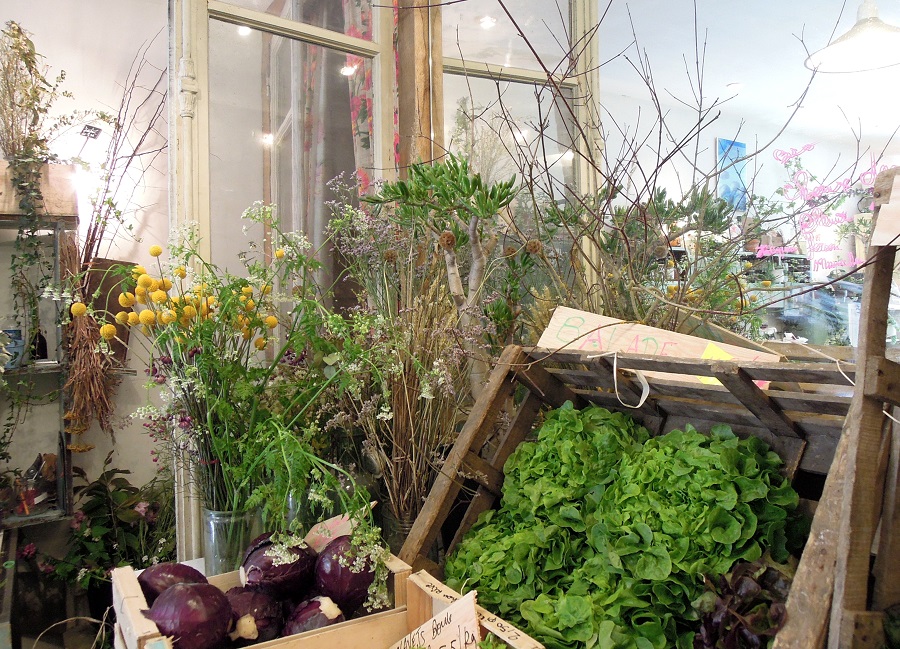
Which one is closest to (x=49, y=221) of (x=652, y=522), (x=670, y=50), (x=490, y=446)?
(x=490, y=446)

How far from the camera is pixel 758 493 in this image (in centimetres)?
106

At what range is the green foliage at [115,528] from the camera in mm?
2551

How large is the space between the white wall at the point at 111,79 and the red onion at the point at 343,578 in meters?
1.83

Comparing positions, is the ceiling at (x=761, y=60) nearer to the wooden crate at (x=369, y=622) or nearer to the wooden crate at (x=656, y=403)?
the wooden crate at (x=656, y=403)

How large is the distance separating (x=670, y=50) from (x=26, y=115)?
290 cm

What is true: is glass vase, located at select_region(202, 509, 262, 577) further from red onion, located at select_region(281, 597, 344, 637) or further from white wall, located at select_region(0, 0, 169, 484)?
white wall, located at select_region(0, 0, 169, 484)

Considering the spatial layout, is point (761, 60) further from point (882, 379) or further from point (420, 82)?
point (882, 379)

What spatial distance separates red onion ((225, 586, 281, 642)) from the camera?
1.20 meters

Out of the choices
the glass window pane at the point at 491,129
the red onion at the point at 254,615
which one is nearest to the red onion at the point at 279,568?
the red onion at the point at 254,615

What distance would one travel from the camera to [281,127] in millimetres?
2465

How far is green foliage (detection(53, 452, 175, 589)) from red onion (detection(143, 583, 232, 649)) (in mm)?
1572

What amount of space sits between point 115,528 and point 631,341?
91.8 inches

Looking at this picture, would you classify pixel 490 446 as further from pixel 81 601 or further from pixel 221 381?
pixel 81 601

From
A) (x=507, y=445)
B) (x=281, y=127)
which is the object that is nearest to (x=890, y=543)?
(x=507, y=445)
